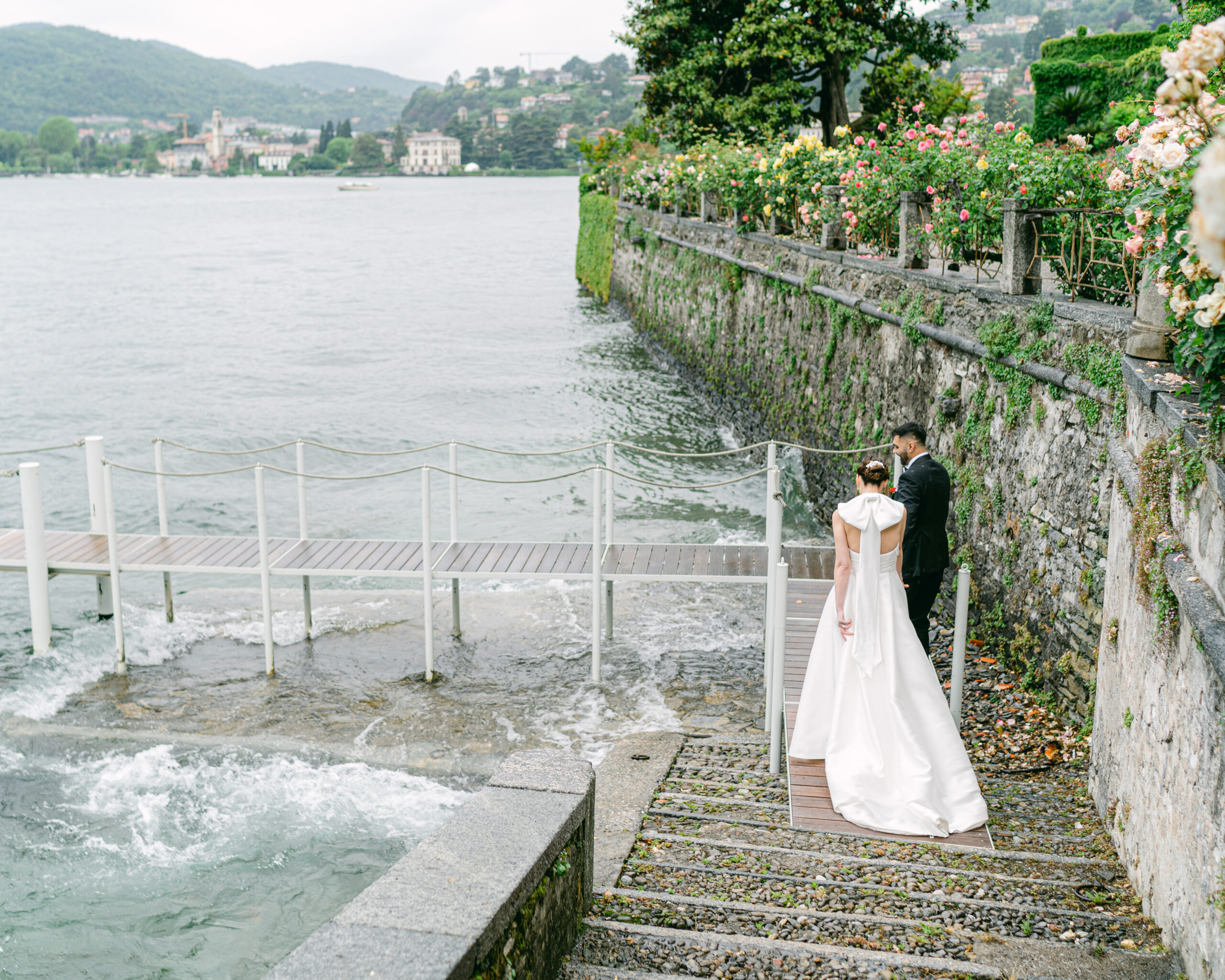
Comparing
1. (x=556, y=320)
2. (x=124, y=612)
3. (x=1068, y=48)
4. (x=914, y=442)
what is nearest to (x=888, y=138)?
(x=914, y=442)

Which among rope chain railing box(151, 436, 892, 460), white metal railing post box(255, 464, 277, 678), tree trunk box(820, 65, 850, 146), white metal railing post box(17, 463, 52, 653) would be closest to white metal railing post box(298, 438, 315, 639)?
rope chain railing box(151, 436, 892, 460)

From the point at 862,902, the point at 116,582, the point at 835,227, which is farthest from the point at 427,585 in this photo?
the point at 835,227

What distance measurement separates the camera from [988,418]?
8609 mm

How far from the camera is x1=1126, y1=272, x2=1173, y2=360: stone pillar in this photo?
223 inches

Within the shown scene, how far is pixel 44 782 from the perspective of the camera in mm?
7625

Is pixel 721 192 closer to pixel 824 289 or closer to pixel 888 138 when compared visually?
pixel 888 138

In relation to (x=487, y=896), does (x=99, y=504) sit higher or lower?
lower

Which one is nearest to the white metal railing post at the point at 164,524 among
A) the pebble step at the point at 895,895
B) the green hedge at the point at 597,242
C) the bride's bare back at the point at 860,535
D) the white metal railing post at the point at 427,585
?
the white metal railing post at the point at 427,585

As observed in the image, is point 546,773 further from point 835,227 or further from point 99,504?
point 835,227

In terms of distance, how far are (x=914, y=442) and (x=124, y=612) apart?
8.22 m

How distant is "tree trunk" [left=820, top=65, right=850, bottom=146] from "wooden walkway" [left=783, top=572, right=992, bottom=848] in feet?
62.5

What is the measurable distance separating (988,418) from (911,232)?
109 inches

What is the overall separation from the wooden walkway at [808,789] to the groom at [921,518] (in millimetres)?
886

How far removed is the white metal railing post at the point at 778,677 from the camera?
6.06 meters
